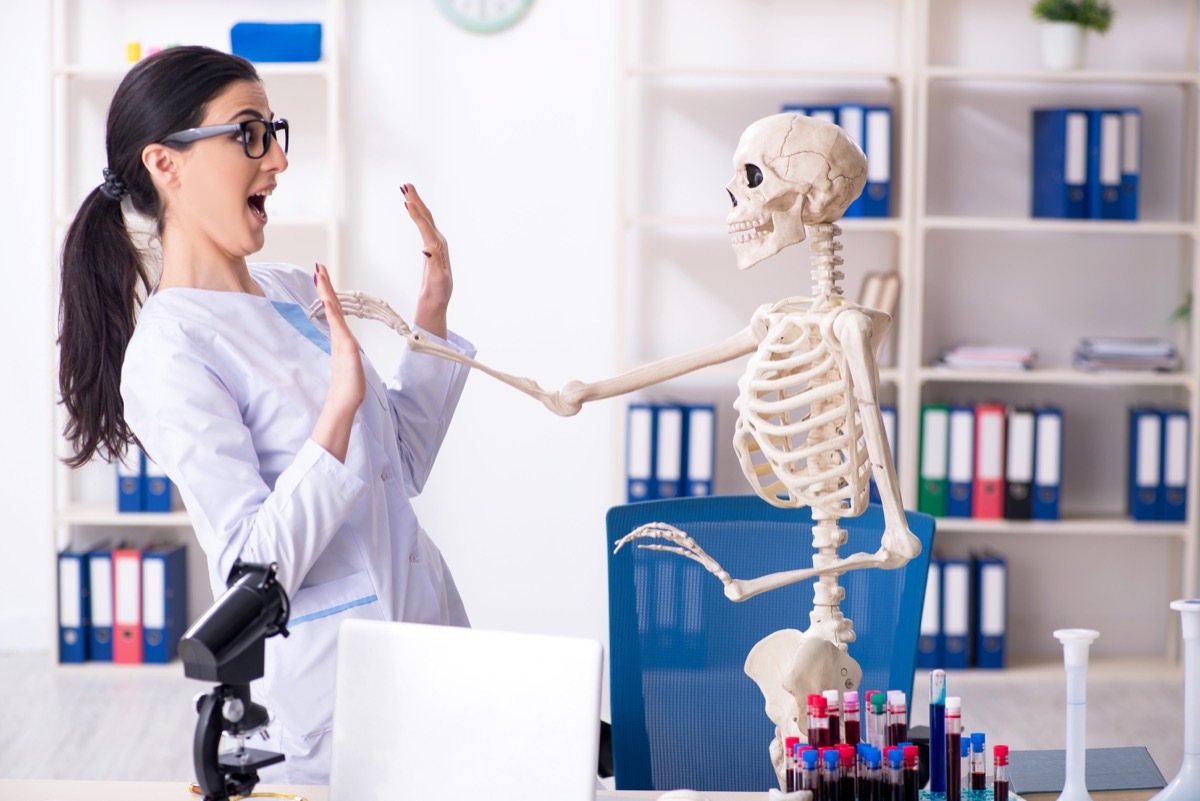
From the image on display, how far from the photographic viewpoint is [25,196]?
380 cm

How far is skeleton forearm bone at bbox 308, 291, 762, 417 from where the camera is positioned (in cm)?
146

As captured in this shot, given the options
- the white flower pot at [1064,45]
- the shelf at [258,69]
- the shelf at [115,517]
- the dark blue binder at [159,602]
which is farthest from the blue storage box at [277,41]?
the white flower pot at [1064,45]

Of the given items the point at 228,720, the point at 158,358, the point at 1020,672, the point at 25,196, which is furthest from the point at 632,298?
the point at 228,720

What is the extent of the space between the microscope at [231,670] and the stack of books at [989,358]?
112 inches

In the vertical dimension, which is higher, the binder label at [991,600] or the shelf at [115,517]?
the shelf at [115,517]

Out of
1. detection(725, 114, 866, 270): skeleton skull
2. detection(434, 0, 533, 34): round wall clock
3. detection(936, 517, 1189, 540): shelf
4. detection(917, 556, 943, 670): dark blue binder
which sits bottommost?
detection(917, 556, 943, 670): dark blue binder

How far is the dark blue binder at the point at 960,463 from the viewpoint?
3607 millimetres

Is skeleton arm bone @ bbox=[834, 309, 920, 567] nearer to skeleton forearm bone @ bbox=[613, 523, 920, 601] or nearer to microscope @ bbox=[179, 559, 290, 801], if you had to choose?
skeleton forearm bone @ bbox=[613, 523, 920, 601]

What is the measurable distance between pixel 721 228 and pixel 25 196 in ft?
6.83

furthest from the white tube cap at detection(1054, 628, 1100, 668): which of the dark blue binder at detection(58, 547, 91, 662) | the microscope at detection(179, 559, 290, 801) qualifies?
the dark blue binder at detection(58, 547, 91, 662)

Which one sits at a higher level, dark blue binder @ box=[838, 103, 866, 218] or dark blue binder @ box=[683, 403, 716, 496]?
dark blue binder @ box=[838, 103, 866, 218]

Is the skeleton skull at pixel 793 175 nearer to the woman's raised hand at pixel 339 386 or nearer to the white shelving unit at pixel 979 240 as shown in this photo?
the woman's raised hand at pixel 339 386

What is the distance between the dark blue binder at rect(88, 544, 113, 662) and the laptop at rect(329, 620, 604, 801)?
8.83ft

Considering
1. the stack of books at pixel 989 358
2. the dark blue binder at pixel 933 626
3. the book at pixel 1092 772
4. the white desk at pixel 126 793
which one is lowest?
the dark blue binder at pixel 933 626
